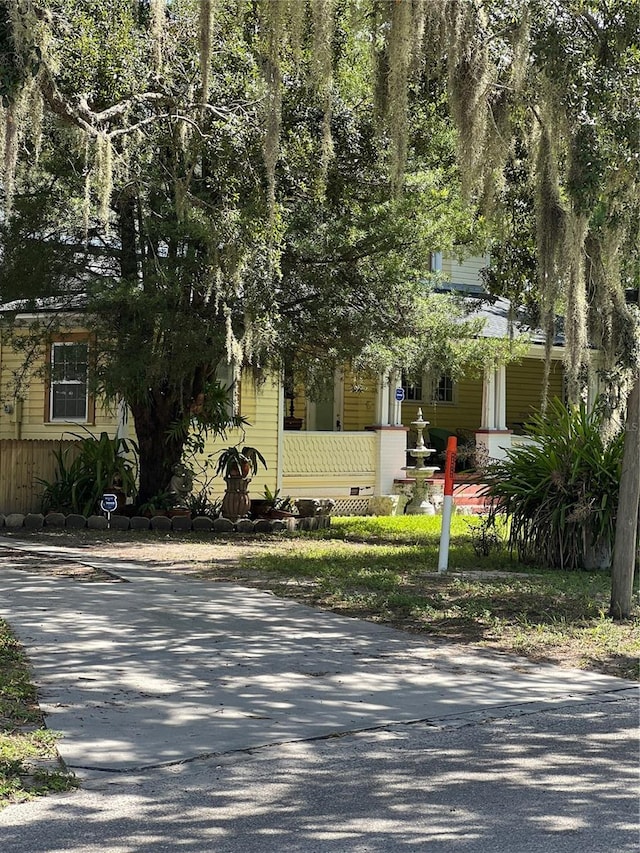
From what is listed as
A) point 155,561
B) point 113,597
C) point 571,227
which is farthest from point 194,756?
point 155,561

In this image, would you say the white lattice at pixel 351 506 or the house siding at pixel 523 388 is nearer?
the white lattice at pixel 351 506

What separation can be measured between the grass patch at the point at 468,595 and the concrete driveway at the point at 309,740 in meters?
0.51

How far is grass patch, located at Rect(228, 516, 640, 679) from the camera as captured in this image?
341 inches

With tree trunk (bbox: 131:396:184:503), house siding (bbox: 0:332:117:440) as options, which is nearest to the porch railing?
house siding (bbox: 0:332:117:440)

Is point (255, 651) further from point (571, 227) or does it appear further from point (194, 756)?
point (571, 227)

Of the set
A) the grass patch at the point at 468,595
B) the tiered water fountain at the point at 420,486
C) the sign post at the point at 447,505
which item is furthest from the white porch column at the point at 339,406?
the sign post at the point at 447,505

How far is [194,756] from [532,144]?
25.6 feet

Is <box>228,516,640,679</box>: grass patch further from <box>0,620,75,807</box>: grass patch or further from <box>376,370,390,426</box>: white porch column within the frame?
<box>376,370,390,426</box>: white porch column

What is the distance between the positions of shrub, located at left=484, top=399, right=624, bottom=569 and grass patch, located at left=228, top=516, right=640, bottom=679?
1.20ft

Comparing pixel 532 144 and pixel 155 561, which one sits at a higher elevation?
pixel 532 144

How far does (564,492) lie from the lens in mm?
12648

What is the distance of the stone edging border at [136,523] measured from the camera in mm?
17047

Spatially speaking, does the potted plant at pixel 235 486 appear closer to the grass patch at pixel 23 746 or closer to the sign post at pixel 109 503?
the sign post at pixel 109 503

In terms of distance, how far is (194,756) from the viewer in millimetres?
5641
